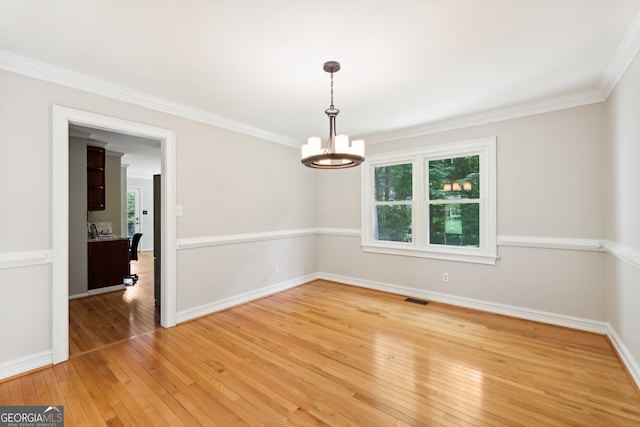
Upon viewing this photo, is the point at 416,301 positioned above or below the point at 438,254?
below

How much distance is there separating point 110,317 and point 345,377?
124 inches

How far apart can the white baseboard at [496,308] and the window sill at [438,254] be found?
0.52 m

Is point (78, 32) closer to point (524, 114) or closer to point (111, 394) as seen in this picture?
point (111, 394)

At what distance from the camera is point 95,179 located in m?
4.87

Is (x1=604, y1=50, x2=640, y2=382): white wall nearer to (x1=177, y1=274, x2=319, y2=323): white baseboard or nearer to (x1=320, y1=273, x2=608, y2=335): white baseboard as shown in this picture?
(x1=320, y1=273, x2=608, y2=335): white baseboard

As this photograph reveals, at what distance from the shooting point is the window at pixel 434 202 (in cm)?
372

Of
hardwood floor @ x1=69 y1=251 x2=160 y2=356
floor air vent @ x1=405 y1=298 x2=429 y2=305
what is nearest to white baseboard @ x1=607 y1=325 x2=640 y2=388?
floor air vent @ x1=405 y1=298 x2=429 y2=305

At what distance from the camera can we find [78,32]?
198 cm

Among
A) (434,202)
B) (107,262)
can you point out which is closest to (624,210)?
(434,202)

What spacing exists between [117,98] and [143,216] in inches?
305

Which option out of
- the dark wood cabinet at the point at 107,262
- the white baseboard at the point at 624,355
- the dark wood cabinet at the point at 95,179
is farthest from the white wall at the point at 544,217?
the dark wood cabinet at the point at 95,179

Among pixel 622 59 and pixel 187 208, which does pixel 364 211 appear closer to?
pixel 187 208

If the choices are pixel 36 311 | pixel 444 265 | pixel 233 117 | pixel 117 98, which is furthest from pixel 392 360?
pixel 117 98

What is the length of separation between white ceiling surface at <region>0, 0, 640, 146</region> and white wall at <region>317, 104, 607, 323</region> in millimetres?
391
